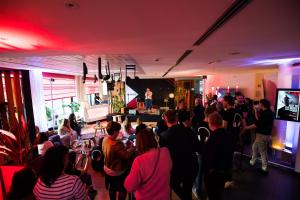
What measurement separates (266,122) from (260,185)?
1.28 m

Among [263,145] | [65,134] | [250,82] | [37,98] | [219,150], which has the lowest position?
[65,134]

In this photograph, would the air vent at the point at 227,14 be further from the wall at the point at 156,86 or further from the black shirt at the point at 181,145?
the wall at the point at 156,86

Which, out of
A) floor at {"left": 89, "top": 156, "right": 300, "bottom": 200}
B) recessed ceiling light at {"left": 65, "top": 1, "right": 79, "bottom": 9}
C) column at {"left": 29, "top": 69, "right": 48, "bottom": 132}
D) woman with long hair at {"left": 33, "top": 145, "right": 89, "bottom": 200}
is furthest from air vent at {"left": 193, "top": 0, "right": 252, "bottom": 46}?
column at {"left": 29, "top": 69, "right": 48, "bottom": 132}

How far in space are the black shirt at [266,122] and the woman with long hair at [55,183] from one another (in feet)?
12.4

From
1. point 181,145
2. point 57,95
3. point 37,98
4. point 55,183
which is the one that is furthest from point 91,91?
point 55,183

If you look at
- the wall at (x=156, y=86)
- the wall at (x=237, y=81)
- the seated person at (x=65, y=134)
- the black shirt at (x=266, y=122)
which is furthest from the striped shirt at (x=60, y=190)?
the wall at (x=156, y=86)

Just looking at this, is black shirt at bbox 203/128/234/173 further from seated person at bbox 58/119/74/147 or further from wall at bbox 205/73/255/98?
wall at bbox 205/73/255/98

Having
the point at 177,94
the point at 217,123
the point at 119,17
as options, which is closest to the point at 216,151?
the point at 217,123

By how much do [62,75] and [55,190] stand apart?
7.92 metres

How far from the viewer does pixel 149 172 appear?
1584 millimetres

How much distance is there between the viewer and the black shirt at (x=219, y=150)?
7.23 ft

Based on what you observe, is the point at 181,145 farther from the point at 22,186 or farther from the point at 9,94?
the point at 9,94

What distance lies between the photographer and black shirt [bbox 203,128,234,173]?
2203mm

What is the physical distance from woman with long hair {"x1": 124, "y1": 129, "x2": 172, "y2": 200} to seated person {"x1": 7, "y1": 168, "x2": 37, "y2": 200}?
4.40ft
